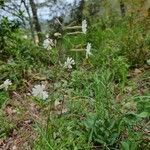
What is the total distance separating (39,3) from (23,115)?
9.54m

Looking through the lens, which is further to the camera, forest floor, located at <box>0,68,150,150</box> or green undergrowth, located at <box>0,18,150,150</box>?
forest floor, located at <box>0,68,150,150</box>

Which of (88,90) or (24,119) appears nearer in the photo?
(88,90)

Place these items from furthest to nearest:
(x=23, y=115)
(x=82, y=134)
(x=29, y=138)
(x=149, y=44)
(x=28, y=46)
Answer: (x=28, y=46)
(x=149, y=44)
(x=23, y=115)
(x=29, y=138)
(x=82, y=134)

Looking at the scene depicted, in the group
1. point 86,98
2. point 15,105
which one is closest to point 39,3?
point 15,105

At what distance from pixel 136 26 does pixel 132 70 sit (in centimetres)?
63

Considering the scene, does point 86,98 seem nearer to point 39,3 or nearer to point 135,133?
point 135,133

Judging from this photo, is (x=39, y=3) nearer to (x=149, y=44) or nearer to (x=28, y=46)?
(x=28, y=46)

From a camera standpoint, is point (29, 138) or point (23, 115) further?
point (23, 115)

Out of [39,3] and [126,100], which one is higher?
[126,100]

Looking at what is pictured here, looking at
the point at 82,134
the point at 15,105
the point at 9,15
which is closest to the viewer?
the point at 82,134

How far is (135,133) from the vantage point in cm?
346

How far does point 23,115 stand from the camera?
16.2ft

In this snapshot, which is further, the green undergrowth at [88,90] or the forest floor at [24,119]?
Result: the forest floor at [24,119]

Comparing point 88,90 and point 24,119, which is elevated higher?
point 88,90
